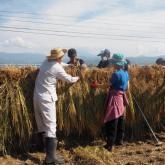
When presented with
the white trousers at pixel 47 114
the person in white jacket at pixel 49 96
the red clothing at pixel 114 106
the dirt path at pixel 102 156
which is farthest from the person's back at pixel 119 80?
the white trousers at pixel 47 114

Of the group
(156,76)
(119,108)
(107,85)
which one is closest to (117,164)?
(119,108)

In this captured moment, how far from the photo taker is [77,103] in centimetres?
771

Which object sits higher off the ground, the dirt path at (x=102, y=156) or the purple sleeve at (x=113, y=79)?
the purple sleeve at (x=113, y=79)

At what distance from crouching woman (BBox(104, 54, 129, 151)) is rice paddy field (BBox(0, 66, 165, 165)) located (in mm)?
292

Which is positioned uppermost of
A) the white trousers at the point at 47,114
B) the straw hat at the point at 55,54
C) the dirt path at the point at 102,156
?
the straw hat at the point at 55,54

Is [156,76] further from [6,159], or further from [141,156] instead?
[6,159]

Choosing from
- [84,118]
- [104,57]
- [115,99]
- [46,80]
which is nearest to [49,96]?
[46,80]

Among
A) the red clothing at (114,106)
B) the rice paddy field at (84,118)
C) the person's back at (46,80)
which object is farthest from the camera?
the red clothing at (114,106)

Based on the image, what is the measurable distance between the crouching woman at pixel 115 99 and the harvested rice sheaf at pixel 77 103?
14.3 inches

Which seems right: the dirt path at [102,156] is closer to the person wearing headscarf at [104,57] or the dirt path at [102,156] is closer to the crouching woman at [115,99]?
the crouching woman at [115,99]

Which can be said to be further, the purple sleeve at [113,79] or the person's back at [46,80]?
the purple sleeve at [113,79]

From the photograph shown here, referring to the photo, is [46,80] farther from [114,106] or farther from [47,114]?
[114,106]

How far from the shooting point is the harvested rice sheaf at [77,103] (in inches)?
282

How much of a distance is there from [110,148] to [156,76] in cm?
204
